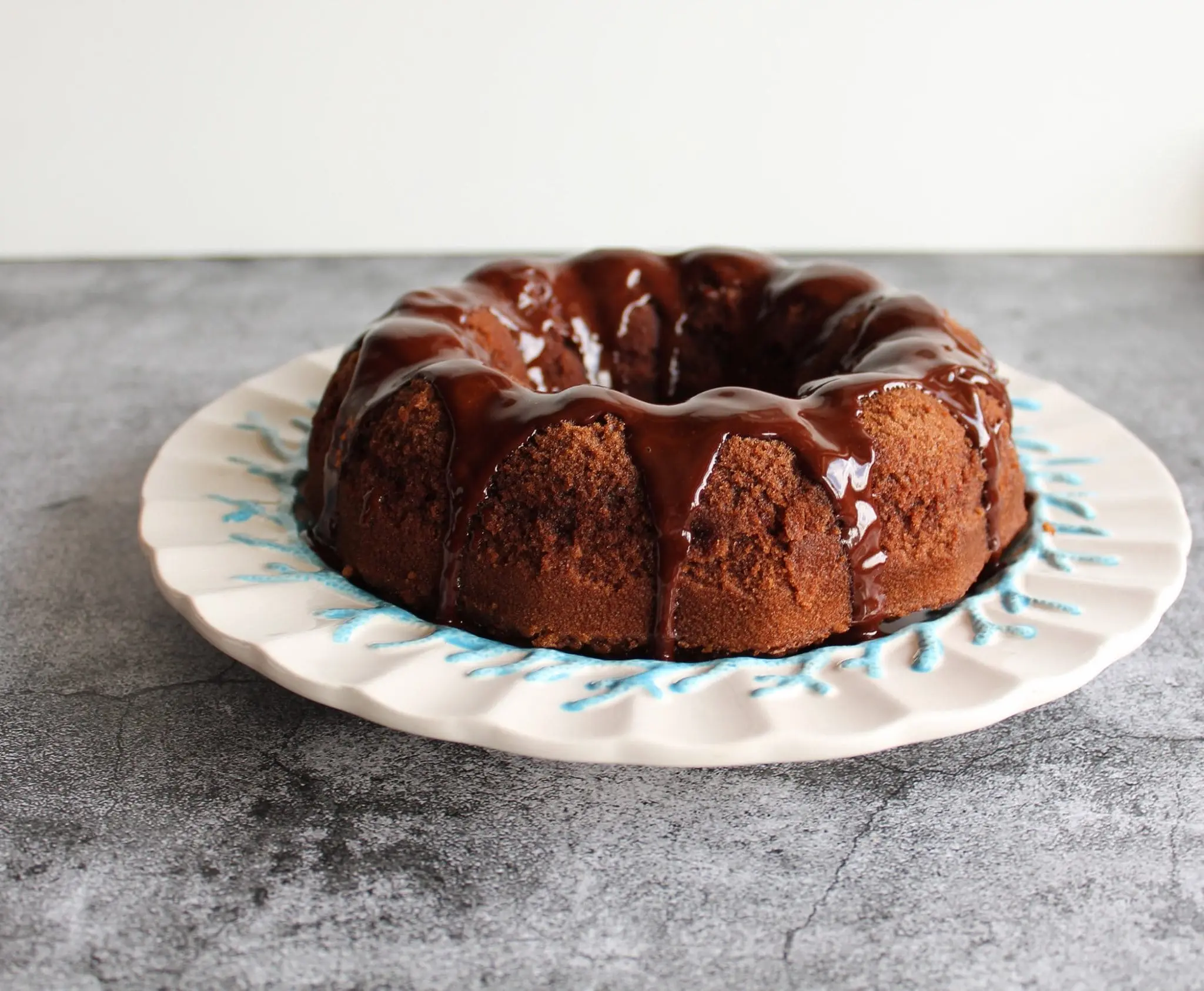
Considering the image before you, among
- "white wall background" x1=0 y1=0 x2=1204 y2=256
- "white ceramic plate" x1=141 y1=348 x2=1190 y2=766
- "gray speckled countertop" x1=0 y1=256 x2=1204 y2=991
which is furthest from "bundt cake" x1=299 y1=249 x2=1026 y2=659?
"white wall background" x1=0 y1=0 x2=1204 y2=256

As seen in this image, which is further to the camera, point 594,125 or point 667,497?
point 594,125

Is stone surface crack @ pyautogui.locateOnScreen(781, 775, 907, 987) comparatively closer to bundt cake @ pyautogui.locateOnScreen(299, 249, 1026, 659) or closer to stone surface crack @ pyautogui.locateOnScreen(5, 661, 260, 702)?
bundt cake @ pyautogui.locateOnScreen(299, 249, 1026, 659)

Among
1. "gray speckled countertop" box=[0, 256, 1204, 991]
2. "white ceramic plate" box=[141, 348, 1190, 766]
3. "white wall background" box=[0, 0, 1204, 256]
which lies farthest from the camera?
"white wall background" box=[0, 0, 1204, 256]

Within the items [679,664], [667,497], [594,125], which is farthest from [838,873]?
[594,125]

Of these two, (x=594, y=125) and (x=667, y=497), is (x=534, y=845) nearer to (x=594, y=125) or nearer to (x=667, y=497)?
(x=667, y=497)

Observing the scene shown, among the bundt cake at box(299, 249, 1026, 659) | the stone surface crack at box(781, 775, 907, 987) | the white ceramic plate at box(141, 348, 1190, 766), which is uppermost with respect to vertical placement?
the bundt cake at box(299, 249, 1026, 659)

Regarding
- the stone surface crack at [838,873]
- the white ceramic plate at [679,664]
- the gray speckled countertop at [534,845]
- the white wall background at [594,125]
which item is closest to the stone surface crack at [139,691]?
the gray speckled countertop at [534,845]

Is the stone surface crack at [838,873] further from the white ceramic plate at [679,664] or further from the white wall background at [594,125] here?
the white wall background at [594,125]
